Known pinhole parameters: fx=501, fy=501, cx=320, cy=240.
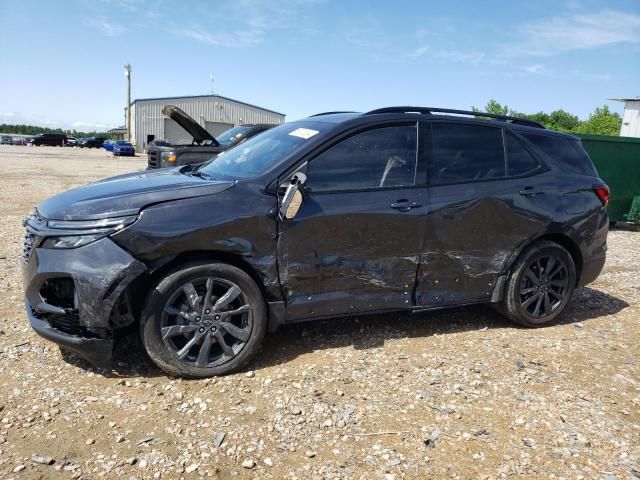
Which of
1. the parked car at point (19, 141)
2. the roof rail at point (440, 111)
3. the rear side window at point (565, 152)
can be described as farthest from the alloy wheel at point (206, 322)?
the parked car at point (19, 141)

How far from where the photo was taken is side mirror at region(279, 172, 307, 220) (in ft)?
11.4

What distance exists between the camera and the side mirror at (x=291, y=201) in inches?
137

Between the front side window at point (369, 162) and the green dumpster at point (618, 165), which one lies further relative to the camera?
the green dumpster at point (618, 165)

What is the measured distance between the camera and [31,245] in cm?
336

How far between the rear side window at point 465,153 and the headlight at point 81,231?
7.81ft

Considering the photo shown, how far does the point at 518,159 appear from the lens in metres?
4.45

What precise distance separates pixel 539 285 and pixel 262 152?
2.74 m

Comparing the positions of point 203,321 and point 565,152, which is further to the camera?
point 565,152

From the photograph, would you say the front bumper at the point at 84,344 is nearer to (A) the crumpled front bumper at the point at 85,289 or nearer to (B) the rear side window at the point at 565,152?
(A) the crumpled front bumper at the point at 85,289

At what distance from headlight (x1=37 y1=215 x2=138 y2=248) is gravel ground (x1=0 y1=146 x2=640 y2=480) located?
0.94m

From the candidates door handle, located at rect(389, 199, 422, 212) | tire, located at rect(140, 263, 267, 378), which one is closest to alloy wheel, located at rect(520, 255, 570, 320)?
door handle, located at rect(389, 199, 422, 212)

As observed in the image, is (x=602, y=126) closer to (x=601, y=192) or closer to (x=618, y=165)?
(x=618, y=165)

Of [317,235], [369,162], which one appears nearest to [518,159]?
[369,162]

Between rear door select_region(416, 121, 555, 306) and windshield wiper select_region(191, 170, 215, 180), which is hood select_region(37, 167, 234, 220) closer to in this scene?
windshield wiper select_region(191, 170, 215, 180)
